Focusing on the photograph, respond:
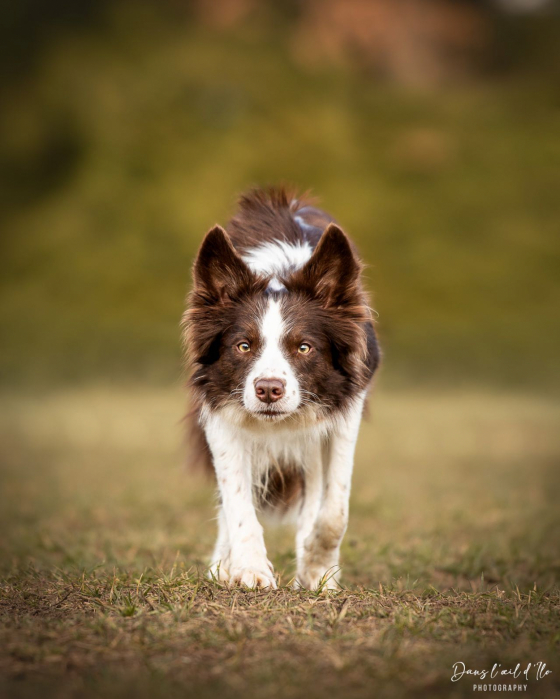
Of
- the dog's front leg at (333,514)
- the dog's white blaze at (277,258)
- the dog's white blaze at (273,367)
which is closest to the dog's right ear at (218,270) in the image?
the dog's white blaze at (277,258)

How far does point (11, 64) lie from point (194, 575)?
5391cm

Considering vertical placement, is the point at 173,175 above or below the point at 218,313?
above

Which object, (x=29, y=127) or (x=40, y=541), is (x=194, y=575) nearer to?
(x=40, y=541)

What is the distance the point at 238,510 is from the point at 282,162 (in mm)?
41905

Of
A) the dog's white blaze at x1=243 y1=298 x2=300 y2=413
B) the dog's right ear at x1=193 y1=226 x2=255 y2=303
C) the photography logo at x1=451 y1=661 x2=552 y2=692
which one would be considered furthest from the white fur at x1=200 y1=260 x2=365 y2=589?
the photography logo at x1=451 y1=661 x2=552 y2=692

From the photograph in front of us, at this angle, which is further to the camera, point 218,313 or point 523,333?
point 523,333

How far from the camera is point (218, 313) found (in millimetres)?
5617

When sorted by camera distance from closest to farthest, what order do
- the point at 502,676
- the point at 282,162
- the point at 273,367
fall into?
the point at 502,676 → the point at 273,367 → the point at 282,162

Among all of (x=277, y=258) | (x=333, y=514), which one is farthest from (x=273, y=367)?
(x=333, y=514)

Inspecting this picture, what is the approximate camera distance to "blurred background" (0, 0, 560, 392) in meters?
32.5

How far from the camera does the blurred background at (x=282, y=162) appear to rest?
32.5 m

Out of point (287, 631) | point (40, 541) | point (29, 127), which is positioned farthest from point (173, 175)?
point (287, 631)

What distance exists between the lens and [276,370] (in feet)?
17.1

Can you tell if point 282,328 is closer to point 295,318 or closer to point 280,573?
point 295,318
